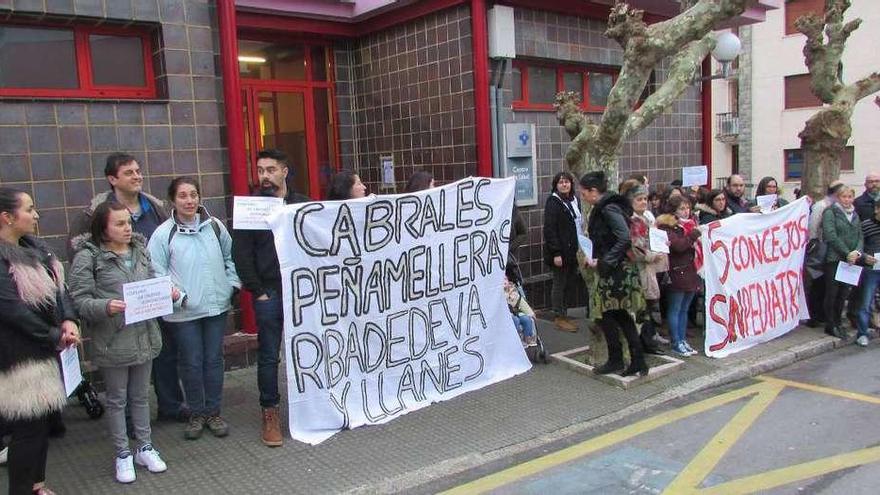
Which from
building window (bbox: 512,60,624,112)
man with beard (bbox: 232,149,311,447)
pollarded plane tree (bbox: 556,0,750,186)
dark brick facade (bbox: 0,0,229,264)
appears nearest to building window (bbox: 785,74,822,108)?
building window (bbox: 512,60,624,112)

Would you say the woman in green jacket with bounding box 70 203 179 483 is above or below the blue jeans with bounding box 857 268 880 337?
above

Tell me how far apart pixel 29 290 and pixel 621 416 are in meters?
4.13

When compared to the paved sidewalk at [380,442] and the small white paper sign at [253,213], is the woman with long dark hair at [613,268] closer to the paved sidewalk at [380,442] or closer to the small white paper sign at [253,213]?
the paved sidewalk at [380,442]

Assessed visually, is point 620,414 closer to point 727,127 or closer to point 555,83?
point 555,83

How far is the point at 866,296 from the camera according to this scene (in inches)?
294

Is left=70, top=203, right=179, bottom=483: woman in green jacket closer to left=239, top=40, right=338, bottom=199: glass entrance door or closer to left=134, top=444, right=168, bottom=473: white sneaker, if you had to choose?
left=134, top=444, right=168, bottom=473: white sneaker

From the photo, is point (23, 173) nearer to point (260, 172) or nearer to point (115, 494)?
point (260, 172)

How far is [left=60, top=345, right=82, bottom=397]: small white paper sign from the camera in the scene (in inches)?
155

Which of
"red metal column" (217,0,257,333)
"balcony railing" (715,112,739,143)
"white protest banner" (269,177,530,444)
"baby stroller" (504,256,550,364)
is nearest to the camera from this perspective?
"white protest banner" (269,177,530,444)

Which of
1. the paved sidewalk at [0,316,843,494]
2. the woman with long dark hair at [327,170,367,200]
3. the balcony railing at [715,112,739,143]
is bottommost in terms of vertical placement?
the paved sidewalk at [0,316,843,494]

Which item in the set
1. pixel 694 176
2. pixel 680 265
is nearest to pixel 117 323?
pixel 680 265

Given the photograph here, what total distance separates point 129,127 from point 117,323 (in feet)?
8.72

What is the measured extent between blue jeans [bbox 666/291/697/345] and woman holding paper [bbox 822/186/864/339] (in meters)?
1.75

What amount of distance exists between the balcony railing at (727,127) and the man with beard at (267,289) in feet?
107
